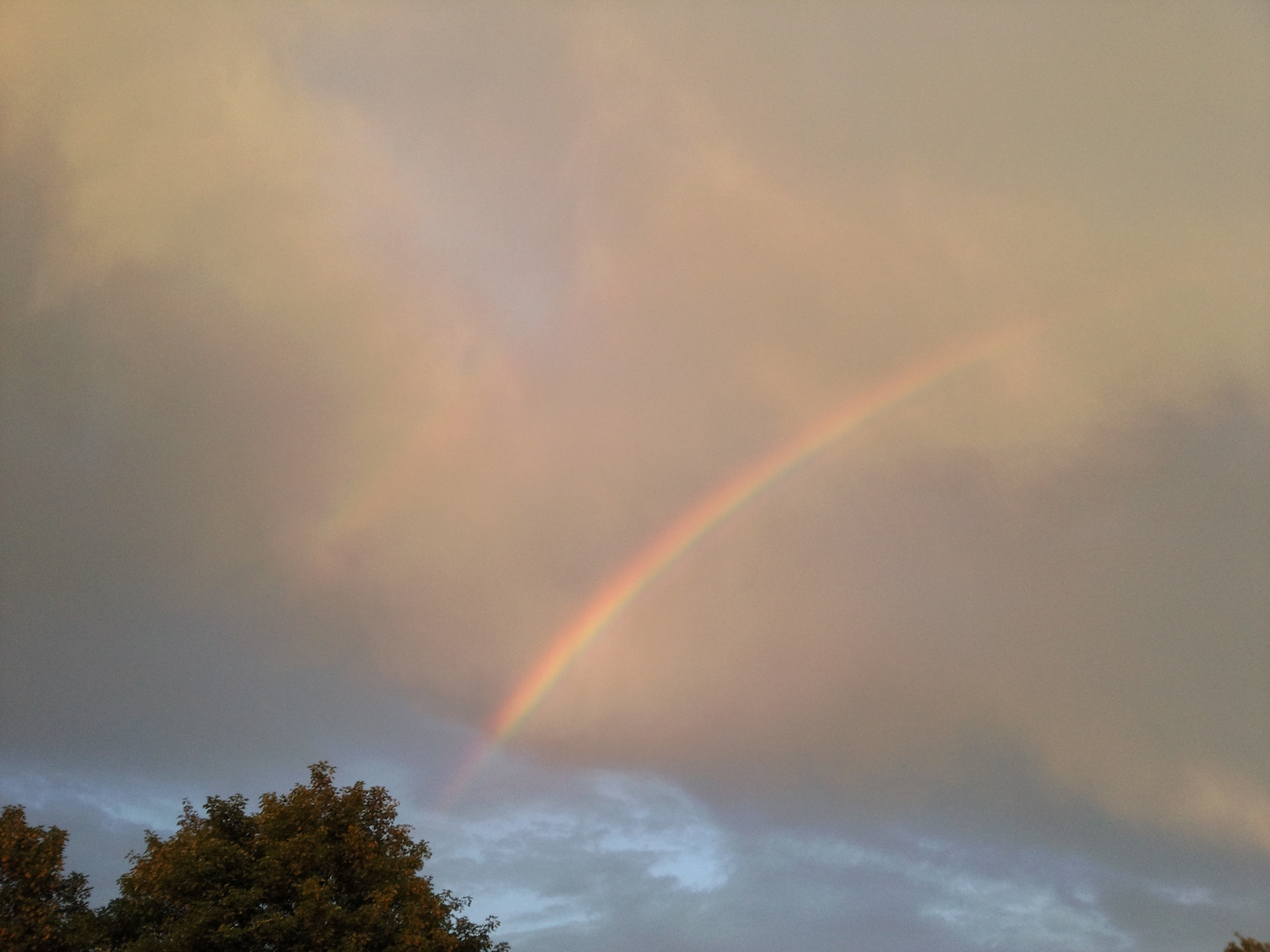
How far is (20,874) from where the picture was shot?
33.5 m

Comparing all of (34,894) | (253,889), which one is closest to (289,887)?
(253,889)

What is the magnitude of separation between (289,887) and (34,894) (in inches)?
359

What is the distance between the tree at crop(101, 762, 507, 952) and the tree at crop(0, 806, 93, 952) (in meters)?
1.23

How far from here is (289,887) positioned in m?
33.7

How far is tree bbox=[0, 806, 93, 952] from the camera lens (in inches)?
1280

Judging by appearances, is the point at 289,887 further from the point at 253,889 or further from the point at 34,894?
the point at 34,894

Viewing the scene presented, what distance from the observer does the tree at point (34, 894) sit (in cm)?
3250

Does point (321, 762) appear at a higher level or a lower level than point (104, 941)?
higher

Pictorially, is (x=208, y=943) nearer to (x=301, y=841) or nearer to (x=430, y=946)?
(x=301, y=841)

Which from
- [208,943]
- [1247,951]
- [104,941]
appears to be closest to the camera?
[208,943]

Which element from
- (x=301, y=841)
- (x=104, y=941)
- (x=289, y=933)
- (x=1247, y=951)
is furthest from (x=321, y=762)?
(x=1247, y=951)

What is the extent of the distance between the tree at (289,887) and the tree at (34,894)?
1.23 m

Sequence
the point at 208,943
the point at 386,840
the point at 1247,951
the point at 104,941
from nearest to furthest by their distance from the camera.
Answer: the point at 208,943
the point at 104,941
the point at 386,840
the point at 1247,951

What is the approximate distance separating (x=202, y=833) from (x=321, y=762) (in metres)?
4.65
